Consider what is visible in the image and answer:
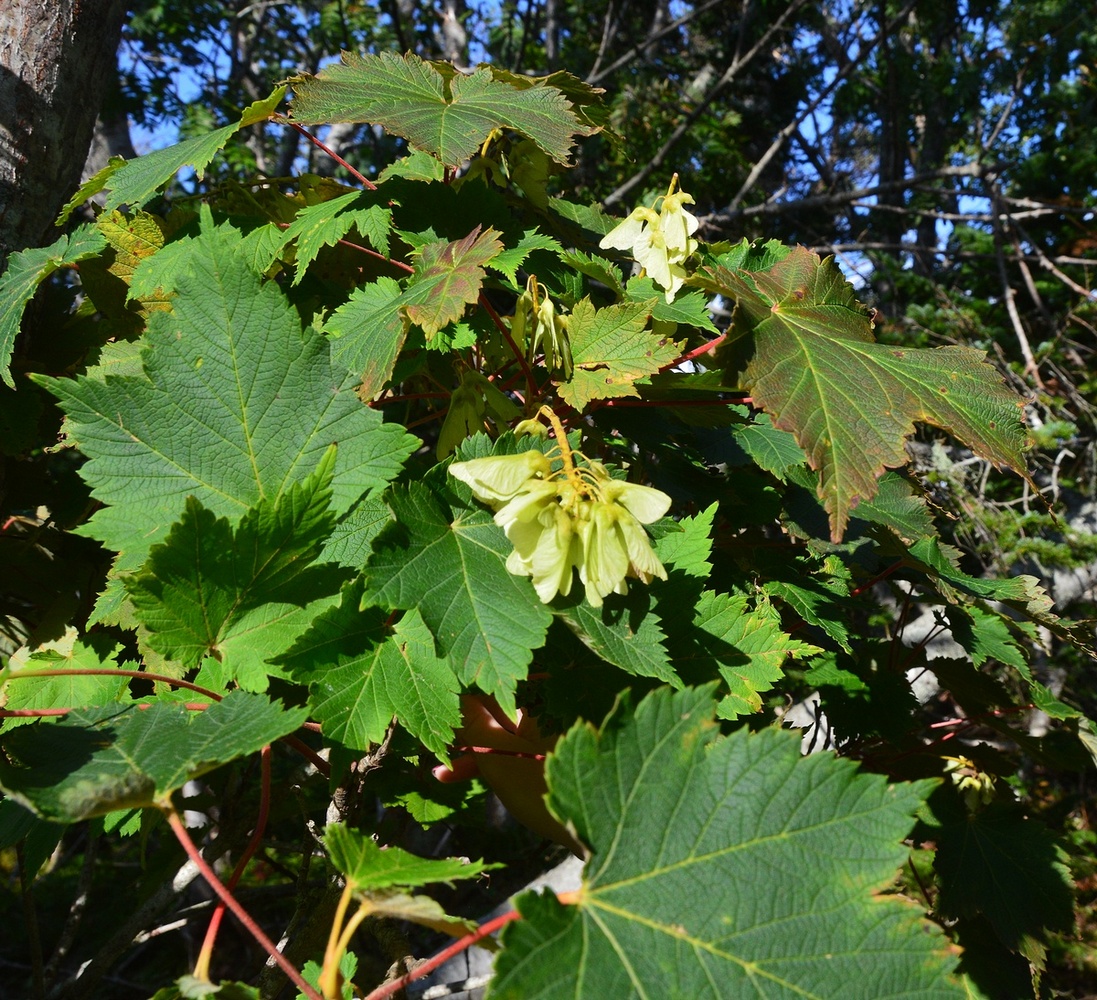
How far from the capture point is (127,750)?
28.4 inches

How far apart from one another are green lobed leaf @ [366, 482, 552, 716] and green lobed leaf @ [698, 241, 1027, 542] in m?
0.32

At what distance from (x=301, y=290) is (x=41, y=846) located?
809 millimetres

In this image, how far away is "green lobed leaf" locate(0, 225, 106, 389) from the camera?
3.78ft

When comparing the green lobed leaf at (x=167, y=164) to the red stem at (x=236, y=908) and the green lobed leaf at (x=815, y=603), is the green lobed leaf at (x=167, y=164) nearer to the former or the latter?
the red stem at (x=236, y=908)

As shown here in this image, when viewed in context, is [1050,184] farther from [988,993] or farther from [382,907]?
[382,907]

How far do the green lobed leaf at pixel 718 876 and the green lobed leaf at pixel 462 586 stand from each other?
0.12 m

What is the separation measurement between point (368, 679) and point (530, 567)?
0.71 ft

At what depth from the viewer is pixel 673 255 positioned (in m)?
1.17

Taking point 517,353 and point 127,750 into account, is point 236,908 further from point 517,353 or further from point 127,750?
point 517,353

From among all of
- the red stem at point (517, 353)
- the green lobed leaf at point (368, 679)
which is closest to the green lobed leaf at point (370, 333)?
the red stem at point (517, 353)

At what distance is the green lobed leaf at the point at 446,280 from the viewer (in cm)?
93

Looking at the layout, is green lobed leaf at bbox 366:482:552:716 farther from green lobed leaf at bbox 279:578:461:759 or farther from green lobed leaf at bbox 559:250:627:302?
green lobed leaf at bbox 559:250:627:302

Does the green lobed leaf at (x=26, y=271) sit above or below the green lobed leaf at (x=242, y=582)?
above

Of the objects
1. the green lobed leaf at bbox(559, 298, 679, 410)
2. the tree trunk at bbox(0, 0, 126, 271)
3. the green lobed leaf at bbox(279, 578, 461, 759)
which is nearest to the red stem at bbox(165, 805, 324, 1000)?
the green lobed leaf at bbox(279, 578, 461, 759)
